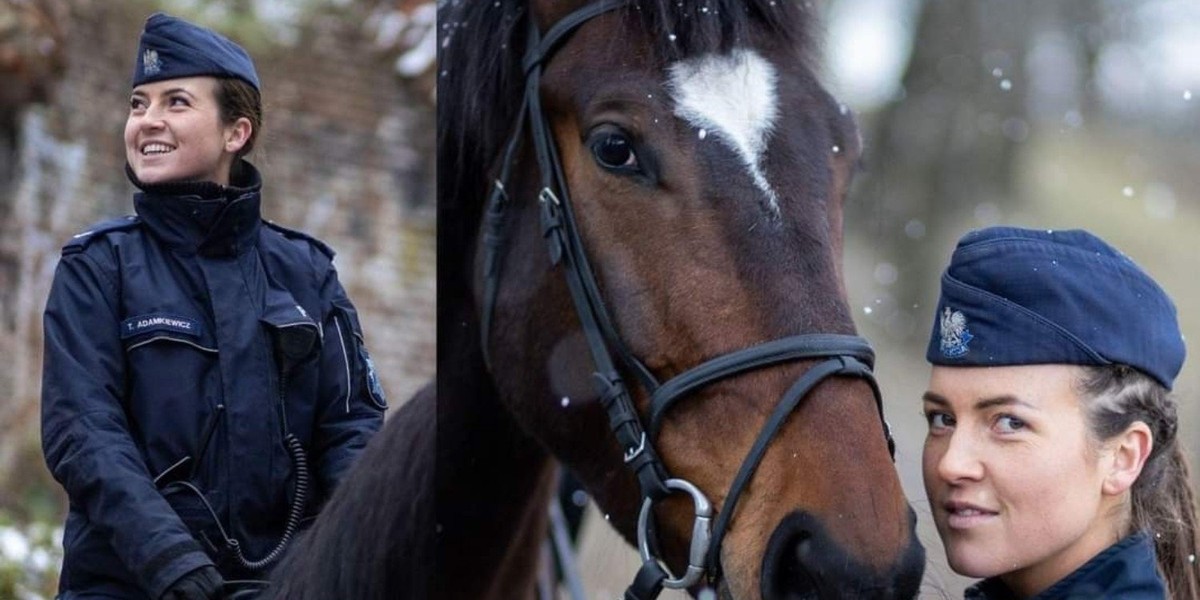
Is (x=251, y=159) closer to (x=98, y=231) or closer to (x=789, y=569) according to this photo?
(x=98, y=231)

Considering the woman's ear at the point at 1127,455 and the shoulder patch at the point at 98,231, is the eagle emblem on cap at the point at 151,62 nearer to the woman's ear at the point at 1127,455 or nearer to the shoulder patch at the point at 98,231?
the shoulder patch at the point at 98,231

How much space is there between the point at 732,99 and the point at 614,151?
0.18m

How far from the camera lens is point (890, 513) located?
5.31 ft

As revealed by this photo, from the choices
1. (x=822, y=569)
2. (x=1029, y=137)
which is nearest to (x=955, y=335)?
(x=822, y=569)

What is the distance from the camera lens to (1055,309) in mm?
1771

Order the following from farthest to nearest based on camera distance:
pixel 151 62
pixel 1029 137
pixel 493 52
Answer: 1. pixel 1029 137
2. pixel 493 52
3. pixel 151 62

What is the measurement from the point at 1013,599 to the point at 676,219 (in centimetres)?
71

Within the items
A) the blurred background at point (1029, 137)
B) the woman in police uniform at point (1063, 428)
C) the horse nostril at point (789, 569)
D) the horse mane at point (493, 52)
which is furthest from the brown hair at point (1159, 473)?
the blurred background at point (1029, 137)

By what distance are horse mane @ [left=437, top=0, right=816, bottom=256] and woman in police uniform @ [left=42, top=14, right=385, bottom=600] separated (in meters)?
0.54

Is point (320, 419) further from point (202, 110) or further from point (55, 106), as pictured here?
point (55, 106)

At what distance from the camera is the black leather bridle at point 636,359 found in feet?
5.65

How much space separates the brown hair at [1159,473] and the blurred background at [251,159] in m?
1.11

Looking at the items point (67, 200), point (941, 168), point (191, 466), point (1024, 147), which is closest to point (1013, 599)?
point (191, 466)

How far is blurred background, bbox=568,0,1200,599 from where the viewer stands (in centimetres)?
841
